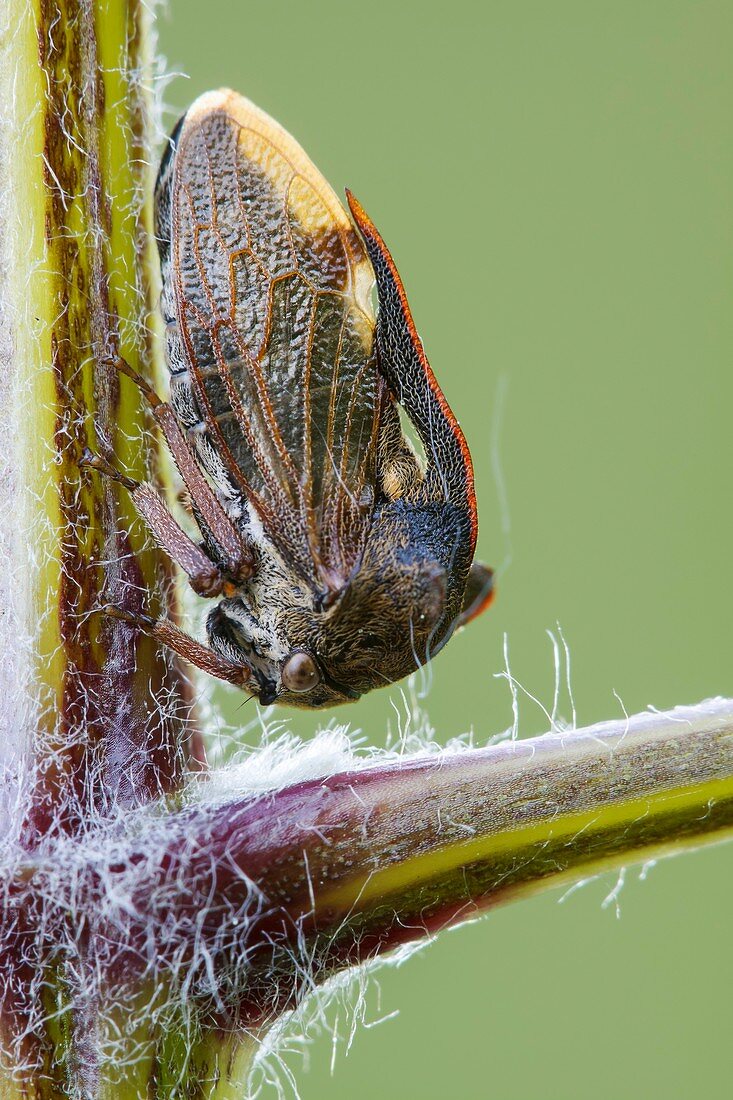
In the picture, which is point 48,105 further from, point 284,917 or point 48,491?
point 284,917

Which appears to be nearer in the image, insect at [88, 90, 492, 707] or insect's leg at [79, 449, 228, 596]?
insect's leg at [79, 449, 228, 596]

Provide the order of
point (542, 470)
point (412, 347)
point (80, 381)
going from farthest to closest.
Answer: point (542, 470) → point (412, 347) → point (80, 381)

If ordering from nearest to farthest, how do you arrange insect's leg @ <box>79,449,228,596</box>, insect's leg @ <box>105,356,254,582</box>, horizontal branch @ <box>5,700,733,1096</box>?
horizontal branch @ <box>5,700,733,1096</box>
insect's leg @ <box>79,449,228,596</box>
insect's leg @ <box>105,356,254,582</box>

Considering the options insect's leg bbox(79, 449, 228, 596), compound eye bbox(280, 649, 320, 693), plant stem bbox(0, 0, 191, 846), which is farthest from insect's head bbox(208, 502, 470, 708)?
plant stem bbox(0, 0, 191, 846)

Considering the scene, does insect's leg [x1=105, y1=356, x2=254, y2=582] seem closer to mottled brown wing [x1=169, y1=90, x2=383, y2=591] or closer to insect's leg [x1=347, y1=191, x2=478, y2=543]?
mottled brown wing [x1=169, y1=90, x2=383, y2=591]

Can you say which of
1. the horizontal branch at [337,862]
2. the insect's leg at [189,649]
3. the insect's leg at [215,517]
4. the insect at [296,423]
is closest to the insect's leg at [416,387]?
the insect at [296,423]

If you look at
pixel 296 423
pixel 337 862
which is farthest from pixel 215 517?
pixel 337 862

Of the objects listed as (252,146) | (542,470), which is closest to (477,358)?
(542,470)
